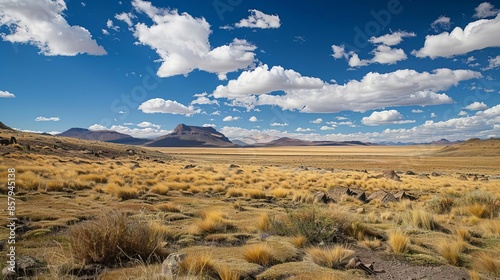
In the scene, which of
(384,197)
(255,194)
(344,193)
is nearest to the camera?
(384,197)

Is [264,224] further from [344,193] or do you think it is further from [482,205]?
[344,193]

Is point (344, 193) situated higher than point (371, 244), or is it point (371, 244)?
point (371, 244)

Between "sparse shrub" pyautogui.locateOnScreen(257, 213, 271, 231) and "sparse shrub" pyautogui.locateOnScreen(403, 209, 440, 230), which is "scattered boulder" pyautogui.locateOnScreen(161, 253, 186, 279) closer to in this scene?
"sparse shrub" pyautogui.locateOnScreen(257, 213, 271, 231)

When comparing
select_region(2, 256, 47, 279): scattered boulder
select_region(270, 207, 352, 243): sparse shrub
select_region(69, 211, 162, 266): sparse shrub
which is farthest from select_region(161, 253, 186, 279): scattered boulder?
select_region(270, 207, 352, 243): sparse shrub

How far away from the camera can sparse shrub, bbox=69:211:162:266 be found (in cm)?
530

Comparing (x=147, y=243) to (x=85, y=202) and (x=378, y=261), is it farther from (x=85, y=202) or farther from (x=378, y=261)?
(x=85, y=202)

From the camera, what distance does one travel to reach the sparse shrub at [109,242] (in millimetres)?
5301

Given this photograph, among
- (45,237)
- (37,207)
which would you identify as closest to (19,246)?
(45,237)

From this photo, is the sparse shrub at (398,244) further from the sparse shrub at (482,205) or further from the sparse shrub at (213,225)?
the sparse shrub at (482,205)

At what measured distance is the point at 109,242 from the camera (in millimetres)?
5418

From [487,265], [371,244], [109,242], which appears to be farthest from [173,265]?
[487,265]

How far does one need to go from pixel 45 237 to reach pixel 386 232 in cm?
825

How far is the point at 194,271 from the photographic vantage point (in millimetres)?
4562

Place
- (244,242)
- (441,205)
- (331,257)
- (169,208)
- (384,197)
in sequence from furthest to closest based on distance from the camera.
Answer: (384,197) → (441,205) → (169,208) → (244,242) → (331,257)
